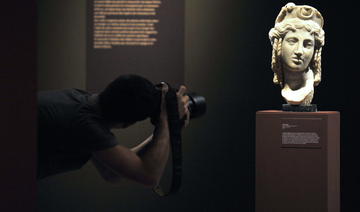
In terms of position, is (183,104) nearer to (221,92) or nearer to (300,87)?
(300,87)

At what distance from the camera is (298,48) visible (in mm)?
4543

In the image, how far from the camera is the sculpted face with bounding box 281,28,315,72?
4551 mm

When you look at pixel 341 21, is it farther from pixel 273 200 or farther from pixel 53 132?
pixel 53 132

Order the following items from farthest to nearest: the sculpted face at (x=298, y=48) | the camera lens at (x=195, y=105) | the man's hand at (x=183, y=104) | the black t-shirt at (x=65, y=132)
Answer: the sculpted face at (x=298, y=48), the camera lens at (x=195, y=105), the man's hand at (x=183, y=104), the black t-shirt at (x=65, y=132)

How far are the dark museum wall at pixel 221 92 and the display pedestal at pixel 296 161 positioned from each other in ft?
2.76

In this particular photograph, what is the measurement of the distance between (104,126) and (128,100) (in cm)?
17

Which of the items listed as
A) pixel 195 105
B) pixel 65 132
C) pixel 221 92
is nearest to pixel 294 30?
pixel 221 92

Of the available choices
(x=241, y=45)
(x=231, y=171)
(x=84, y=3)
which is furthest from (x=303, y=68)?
(x=84, y=3)

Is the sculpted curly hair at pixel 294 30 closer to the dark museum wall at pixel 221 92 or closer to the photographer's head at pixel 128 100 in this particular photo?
the dark museum wall at pixel 221 92

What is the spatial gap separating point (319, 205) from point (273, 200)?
0.37 meters

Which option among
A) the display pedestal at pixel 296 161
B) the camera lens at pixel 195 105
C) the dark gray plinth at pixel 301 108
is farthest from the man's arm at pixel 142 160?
the dark gray plinth at pixel 301 108

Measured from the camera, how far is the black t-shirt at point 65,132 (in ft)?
7.07

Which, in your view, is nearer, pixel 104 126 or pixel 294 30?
pixel 104 126

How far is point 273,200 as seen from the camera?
454cm
